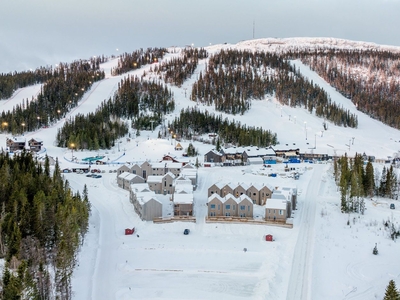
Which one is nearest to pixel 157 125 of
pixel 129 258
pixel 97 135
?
pixel 97 135

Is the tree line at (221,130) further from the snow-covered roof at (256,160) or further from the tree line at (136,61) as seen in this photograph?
the tree line at (136,61)

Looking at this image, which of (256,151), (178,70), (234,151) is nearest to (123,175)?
(234,151)

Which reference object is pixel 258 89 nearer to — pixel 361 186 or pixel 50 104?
pixel 50 104

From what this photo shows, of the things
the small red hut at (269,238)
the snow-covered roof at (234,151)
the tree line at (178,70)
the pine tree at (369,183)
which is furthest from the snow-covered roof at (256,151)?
the tree line at (178,70)

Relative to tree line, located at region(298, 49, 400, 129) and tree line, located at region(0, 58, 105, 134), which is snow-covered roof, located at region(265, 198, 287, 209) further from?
tree line, located at region(298, 49, 400, 129)

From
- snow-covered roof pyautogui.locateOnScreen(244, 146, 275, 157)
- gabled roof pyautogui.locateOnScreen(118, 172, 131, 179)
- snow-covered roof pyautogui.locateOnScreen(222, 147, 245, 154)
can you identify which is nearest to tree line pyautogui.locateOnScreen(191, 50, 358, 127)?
snow-covered roof pyautogui.locateOnScreen(244, 146, 275, 157)

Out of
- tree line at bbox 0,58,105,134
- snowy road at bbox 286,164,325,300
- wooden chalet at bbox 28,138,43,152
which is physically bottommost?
snowy road at bbox 286,164,325,300

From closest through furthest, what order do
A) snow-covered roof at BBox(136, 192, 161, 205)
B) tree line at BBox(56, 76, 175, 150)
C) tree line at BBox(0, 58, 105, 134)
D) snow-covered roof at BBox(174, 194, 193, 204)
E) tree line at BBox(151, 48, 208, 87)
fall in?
snow-covered roof at BBox(136, 192, 161, 205), snow-covered roof at BBox(174, 194, 193, 204), tree line at BBox(56, 76, 175, 150), tree line at BBox(0, 58, 105, 134), tree line at BBox(151, 48, 208, 87)
